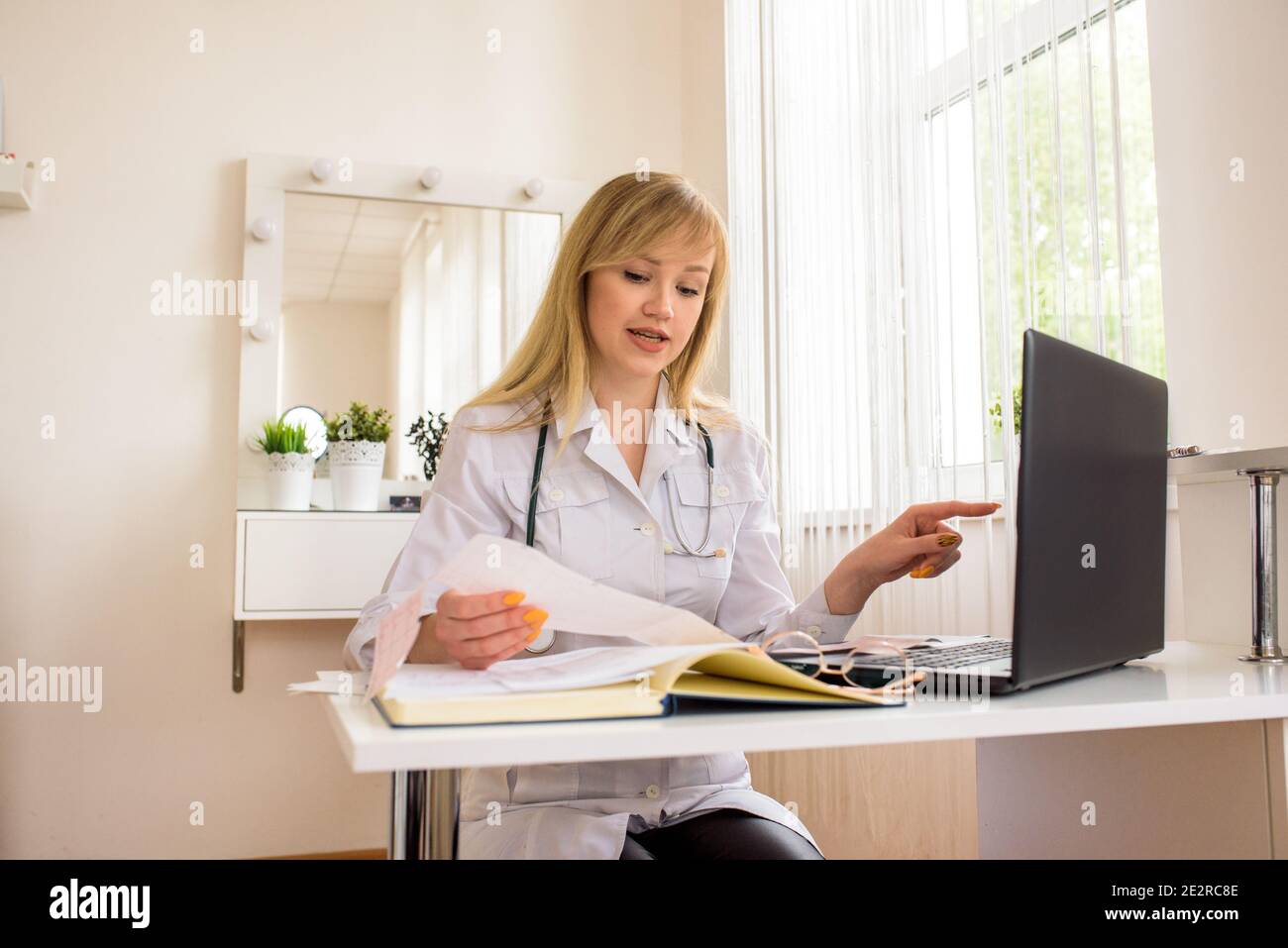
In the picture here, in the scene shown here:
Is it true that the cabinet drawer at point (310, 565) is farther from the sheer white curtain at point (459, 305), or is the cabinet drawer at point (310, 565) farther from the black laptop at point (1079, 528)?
the black laptop at point (1079, 528)

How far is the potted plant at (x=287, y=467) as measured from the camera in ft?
8.30

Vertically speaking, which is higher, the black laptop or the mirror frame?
the mirror frame

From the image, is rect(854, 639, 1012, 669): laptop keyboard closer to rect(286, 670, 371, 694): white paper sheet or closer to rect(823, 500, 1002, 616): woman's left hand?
rect(823, 500, 1002, 616): woman's left hand

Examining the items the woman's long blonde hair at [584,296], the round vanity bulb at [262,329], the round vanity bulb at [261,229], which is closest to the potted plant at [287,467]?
the round vanity bulb at [262,329]

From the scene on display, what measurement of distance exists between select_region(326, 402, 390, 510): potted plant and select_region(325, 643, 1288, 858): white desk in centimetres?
186

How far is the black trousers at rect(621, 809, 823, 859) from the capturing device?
100 cm

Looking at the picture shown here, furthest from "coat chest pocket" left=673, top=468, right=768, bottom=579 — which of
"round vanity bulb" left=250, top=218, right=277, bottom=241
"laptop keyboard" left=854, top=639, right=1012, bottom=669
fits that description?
"round vanity bulb" left=250, top=218, right=277, bottom=241

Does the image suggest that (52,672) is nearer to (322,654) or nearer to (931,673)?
(322,654)

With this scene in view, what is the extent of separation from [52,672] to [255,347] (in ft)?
2.94

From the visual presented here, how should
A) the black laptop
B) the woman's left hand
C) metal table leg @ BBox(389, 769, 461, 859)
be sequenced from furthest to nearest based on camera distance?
1. the woman's left hand
2. metal table leg @ BBox(389, 769, 461, 859)
3. the black laptop

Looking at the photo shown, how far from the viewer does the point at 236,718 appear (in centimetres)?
258

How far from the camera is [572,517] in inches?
48.9

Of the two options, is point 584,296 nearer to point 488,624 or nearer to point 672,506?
point 672,506
